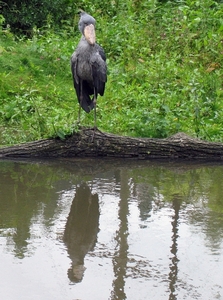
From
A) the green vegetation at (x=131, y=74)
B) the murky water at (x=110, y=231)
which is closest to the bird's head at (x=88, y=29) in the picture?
the green vegetation at (x=131, y=74)

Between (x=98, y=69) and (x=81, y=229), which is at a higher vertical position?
(x=98, y=69)

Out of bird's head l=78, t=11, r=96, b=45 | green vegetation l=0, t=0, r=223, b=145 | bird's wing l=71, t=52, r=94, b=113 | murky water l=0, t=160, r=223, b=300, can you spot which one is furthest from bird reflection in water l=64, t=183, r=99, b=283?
bird's head l=78, t=11, r=96, b=45

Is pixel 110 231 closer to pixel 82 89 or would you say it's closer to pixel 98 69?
pixel 98 69

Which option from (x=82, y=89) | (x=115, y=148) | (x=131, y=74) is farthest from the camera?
(x=131, y=74)

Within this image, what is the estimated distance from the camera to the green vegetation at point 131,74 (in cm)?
773

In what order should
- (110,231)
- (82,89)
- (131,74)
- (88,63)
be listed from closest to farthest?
(110,231) < (88,63) < (82,89) < (131,74)

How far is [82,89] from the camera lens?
7.73 metres

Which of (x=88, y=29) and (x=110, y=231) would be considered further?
(x=88, y=29)

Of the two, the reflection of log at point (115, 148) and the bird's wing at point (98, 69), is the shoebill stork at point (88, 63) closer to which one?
the bird's wing at point (98, 69)

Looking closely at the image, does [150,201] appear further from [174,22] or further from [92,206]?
[174,22]

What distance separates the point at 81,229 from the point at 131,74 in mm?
5252

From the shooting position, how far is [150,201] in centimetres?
569

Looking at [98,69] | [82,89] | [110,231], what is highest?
[98,69]

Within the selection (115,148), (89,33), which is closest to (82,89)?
(89,33)
